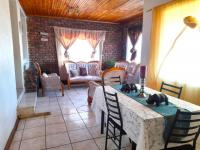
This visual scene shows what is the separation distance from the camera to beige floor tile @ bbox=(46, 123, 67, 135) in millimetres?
2652

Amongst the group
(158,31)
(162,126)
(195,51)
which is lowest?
(162,126)

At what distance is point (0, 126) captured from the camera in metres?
1.98

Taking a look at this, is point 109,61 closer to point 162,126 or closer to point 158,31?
point 158,31

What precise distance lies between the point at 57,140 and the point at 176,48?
2.48 meters

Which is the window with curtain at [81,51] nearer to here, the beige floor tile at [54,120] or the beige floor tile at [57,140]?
the beige floor tile at [54,120]

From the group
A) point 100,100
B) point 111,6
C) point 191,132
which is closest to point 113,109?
point 100,100

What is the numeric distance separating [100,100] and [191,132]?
129 cm

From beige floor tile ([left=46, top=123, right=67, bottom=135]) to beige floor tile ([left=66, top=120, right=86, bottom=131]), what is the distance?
0.09 metres

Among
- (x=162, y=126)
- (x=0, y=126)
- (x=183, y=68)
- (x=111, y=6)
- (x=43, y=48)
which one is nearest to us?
(x=162, y=126)

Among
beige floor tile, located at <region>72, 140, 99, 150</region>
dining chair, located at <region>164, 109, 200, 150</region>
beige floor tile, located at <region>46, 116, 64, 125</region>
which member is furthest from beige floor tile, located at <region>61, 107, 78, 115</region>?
dining chair, located at <region>164, 109, 200, 150</region>

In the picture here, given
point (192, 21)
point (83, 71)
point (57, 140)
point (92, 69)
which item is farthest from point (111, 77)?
point (92, 69)

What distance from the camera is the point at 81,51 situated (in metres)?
6.32

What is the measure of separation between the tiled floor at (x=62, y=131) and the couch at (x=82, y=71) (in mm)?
1615

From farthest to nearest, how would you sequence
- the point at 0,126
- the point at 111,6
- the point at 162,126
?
the point at 111,6, the point at 0,126, the point at 162,126
